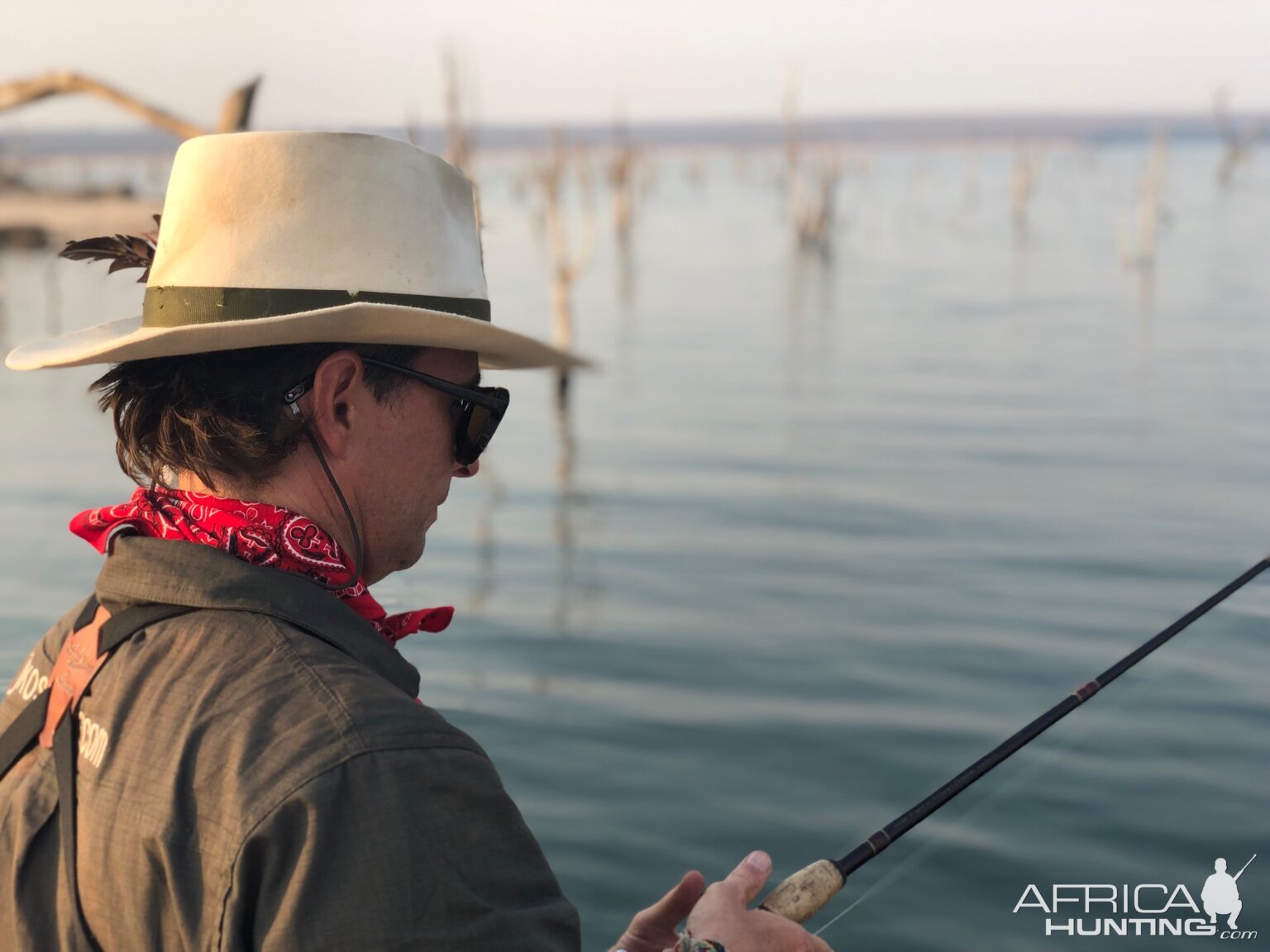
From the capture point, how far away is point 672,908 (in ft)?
6.70

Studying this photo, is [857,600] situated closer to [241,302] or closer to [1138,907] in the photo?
[1138,907]

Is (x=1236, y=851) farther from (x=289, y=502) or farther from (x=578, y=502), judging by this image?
(x=578, y=502)

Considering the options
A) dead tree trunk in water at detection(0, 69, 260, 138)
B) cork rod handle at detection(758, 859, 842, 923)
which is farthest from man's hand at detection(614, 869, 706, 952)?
dead tree trunk in water at detection(0, 69, 260, 138)

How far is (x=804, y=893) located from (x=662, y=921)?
0.67 feet

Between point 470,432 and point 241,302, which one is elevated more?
point 241,302

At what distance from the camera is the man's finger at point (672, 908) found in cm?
202

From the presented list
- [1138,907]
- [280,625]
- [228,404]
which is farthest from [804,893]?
[1138,907]

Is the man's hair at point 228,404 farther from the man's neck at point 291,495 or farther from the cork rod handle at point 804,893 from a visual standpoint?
the cork rod handle at point 804,893

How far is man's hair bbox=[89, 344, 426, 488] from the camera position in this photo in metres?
1.78

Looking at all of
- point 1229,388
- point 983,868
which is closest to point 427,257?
point 983,868

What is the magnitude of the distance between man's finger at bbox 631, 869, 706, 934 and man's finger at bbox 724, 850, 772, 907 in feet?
0.38

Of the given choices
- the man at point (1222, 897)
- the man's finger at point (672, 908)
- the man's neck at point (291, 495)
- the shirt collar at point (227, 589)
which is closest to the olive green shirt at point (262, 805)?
the shirt collar at point (227, 589)

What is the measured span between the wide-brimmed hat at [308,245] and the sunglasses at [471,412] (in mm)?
52

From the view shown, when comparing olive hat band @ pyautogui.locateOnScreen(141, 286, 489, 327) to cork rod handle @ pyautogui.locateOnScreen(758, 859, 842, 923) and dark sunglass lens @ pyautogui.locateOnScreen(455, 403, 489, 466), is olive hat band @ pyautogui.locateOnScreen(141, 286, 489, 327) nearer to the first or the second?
dark sunglass lens @ pyautogui.locateOnScreen(455, 403, 489, 466)
